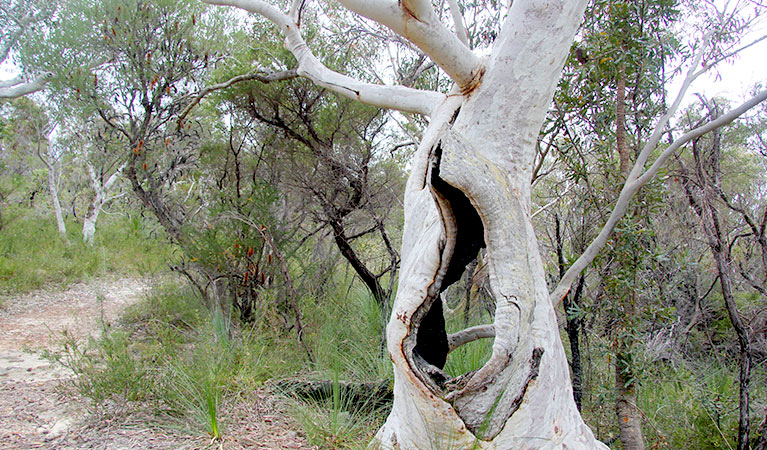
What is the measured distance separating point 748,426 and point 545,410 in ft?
6.62

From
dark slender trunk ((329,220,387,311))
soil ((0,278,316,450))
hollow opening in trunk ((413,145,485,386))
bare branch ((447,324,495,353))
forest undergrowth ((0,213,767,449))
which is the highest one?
dark slender trunk ((329,220,387,311))

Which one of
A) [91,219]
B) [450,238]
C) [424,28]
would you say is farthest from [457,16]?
[91,219]

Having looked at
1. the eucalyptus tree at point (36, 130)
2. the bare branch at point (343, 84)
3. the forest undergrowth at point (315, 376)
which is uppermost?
the eucalyptus tree at point (36, 130)

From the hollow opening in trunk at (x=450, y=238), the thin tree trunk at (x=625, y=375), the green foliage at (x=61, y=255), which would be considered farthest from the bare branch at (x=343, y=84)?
the green foliage at (x=61, y=255)

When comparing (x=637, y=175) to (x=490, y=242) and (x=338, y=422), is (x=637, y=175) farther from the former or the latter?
(x=338, y=422)

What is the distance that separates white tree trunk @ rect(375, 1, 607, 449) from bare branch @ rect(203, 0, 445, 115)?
63cm

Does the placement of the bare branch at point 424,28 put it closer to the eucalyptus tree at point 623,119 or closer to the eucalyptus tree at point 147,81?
the eucalyptus tree at point 623,119

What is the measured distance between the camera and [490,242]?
7.11 feet

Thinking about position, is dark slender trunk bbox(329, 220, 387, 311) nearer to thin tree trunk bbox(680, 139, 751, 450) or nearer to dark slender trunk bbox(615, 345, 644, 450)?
dark slender trunk bbox(615, 345, 644, 450)

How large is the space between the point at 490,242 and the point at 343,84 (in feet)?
6.24

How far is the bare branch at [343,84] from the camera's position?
10.3 ft

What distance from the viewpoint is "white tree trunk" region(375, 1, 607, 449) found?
6.94ft

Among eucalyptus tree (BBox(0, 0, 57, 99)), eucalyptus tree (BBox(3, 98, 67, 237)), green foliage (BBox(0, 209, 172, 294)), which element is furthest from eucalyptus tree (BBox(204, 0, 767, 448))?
eucalyptus tree (BBox(3, 98, 67, 237))

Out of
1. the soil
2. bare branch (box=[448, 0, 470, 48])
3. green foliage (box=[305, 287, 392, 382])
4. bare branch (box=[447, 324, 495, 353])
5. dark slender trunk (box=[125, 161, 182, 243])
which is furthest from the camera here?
dark slender trunk (box=[125, 161, 182, 243])
